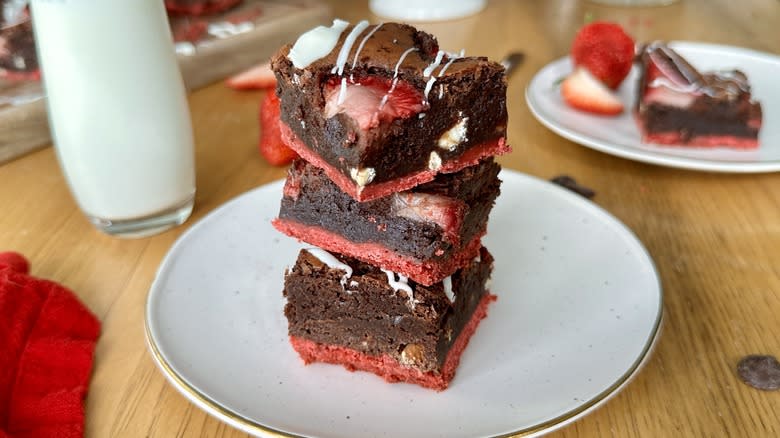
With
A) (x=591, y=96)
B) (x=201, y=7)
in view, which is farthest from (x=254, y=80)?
(x=591, y=96)

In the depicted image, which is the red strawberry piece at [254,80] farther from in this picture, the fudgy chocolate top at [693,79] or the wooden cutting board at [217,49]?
the fudgy chocolate top at [693,79]

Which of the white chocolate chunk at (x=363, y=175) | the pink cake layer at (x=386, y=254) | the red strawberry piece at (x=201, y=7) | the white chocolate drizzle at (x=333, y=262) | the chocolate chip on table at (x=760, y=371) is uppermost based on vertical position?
the white chocolate chunk at (x=363, y=175)

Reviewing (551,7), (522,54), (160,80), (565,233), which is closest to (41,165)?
(160,80)

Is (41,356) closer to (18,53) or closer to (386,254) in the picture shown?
(386,254)

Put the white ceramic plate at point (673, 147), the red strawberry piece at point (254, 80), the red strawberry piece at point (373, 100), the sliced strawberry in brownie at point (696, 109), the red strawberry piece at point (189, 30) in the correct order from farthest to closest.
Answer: the red strawberry piece at point (189, 30), the red strawberry piece at point (254, 80), the sliced strawberry in brownie at point (696, 109), the white ceramic plate at point (673, 147), the red strawberry piece at point (373, 100)

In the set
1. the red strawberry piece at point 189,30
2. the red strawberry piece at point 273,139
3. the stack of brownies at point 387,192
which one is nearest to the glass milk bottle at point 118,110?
the red strawberry piece at point 273,139

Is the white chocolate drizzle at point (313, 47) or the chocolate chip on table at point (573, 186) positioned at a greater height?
the white chocolate drizzle at point (313, 47)
